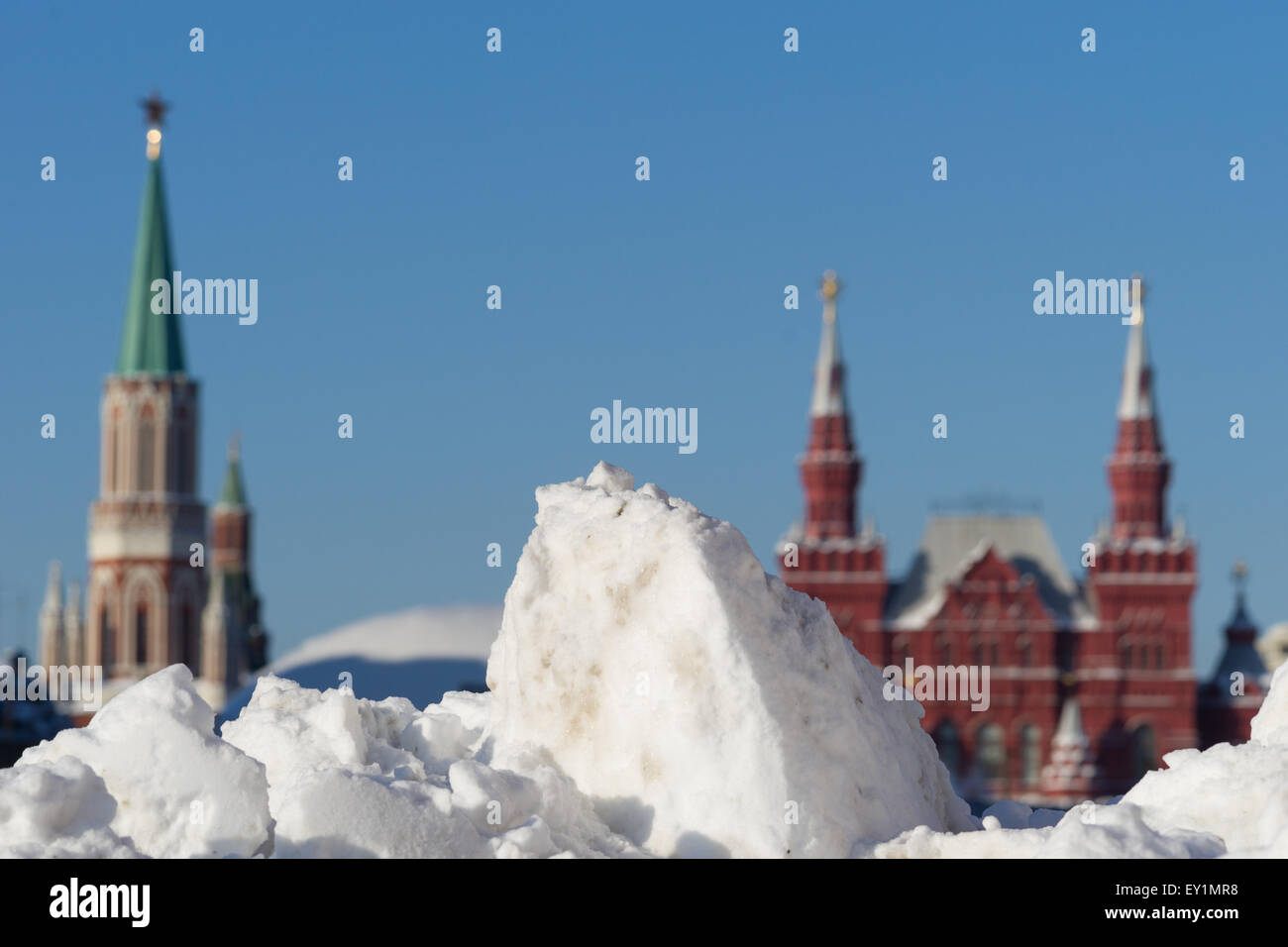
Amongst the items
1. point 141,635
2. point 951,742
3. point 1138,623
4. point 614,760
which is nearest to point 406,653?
point 141,635

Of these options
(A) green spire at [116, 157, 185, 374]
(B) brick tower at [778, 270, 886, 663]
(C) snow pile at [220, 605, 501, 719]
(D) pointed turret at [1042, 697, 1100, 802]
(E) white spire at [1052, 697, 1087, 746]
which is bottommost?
(D) pointed turret at [1042, 697, 1100, 802]

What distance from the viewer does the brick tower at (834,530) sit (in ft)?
279

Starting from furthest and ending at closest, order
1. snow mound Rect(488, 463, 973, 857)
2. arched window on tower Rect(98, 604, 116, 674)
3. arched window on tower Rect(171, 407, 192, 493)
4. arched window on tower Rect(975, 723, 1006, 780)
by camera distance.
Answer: arched window on tower Rect(171, 407, 192, 493)
arched window on tower Rect(98, 604, 116, 674)
arched window on tower Rect(975, 723, 1006, 780)
snow mound Rect(488, 463, 973, 857)

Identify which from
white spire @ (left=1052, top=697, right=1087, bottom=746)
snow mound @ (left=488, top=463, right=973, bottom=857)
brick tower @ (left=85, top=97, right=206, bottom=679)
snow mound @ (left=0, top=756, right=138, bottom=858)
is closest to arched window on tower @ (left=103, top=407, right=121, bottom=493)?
brick tower @ (left=85, top=97, right=206, bottom=679)

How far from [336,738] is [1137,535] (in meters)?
76.8

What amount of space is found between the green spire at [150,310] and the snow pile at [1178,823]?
279 ft

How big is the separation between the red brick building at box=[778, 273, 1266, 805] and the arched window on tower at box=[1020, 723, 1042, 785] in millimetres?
49

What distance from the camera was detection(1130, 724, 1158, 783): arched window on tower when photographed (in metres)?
85.5

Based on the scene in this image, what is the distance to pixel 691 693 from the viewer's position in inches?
455

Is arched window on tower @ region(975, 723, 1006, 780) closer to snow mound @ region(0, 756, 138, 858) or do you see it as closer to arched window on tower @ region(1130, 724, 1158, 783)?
arched window on tower @ region(1130, 724, 1158, 783)

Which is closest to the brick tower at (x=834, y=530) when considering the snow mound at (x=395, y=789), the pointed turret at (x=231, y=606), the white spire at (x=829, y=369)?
the white spire at (x=829, y=369)

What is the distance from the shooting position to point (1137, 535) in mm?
86438
